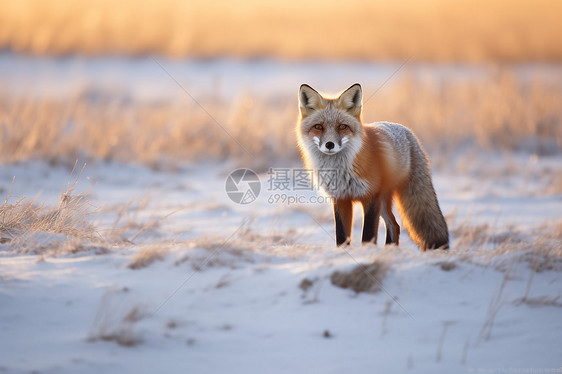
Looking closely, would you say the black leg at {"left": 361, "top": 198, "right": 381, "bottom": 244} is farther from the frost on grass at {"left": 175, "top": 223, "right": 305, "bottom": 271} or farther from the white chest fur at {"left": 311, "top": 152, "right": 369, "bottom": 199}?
the frost on grass at {"left": 175, "top": 223, "right": 305, "bottom": 271}

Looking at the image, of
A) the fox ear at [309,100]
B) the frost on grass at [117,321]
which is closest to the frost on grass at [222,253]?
the frost on grass at [117,321]

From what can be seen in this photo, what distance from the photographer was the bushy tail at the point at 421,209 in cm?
368

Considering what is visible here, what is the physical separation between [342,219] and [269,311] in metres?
1.41

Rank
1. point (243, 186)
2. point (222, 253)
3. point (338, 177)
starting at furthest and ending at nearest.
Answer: point (243, 186) → point (338, 177) → point (222, 253)

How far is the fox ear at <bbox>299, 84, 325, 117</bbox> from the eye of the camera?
3.71 metres

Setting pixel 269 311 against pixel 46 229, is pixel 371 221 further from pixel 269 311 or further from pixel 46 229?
pixel 46 229

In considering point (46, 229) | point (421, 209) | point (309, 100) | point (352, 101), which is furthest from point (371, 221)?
point (46, 229)

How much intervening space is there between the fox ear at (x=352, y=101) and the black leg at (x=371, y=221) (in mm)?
710

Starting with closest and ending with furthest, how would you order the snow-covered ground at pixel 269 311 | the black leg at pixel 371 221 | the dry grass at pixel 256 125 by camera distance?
the snow-covered ground at pixel 269 311 < the black leg at pixel 371 221 < the dry grass at pixel 256 125

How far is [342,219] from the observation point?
3656mm

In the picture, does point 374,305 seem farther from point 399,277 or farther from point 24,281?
point 24,281

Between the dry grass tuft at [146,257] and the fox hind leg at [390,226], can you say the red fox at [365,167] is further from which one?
the dry grass tuft at [146,257]

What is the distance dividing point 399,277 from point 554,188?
4847 millimetres

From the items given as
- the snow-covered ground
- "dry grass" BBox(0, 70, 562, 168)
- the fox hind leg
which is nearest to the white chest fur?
the fox hind leg
